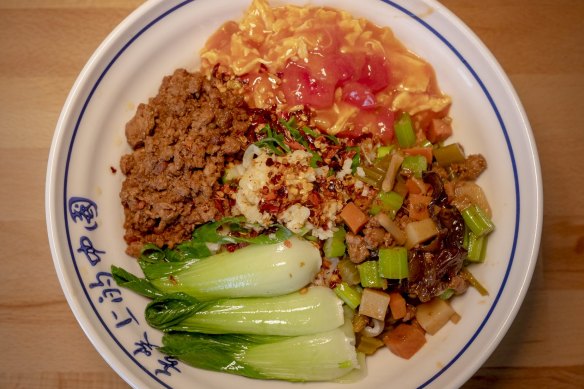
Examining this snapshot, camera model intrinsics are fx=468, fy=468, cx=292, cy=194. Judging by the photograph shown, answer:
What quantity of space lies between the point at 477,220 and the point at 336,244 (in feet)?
2.83

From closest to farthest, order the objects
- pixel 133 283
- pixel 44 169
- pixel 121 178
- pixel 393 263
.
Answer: pixel 393 263 → pixel 133 283 → pixel 121 178 → pixel 44 169

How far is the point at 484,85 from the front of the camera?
9.36 feet

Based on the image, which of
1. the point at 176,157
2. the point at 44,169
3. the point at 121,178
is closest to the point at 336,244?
the point at 176,157

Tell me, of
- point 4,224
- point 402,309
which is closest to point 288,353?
point 402,309

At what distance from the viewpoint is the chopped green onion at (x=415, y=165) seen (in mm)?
2906

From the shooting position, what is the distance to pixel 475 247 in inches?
113

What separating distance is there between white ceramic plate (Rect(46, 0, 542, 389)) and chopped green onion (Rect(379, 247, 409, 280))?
52 cm

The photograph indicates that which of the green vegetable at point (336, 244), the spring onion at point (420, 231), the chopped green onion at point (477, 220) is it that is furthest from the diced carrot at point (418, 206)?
the green vegetable at point (336, 244)

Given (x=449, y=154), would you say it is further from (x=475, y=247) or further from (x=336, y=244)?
(x=336, y=244)

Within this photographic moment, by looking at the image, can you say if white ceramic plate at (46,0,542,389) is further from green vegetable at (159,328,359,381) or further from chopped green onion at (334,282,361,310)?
chopped green onion at (334,282,361,310)

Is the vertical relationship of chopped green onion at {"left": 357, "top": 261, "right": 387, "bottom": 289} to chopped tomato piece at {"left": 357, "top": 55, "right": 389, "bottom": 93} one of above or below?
below

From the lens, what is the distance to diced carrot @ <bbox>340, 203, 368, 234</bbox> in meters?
2.78

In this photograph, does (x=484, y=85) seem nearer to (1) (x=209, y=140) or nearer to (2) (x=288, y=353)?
(1) (x=209, y=140)

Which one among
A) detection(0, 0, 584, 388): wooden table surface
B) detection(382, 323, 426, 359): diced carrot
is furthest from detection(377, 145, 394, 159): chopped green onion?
detection(0, 0, 584, 388): wooden table surface
